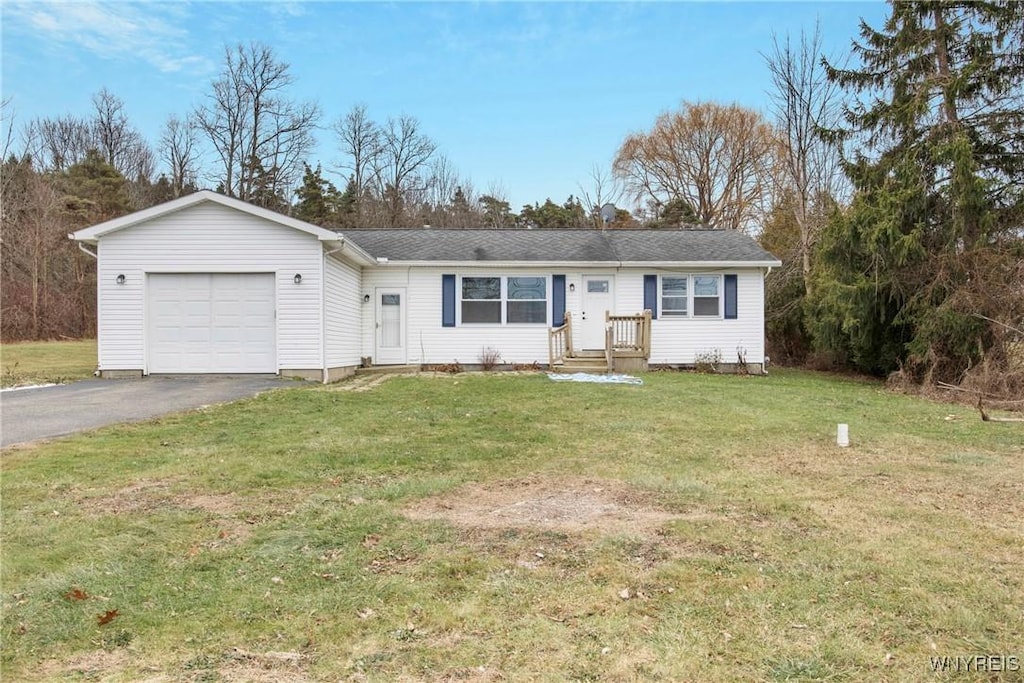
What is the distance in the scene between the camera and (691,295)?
47.5 ft

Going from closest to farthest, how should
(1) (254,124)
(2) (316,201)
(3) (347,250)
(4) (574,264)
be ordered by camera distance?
1. (3) (347,250)
2. (4) (574,264)
3. (1) (254,124)
4. (2) (316,201)

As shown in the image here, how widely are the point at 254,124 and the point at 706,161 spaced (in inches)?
873

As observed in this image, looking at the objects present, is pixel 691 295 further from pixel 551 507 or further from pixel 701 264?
pixel 551 507

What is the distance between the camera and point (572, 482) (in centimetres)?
461

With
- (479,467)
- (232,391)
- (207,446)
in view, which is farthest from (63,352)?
(479,467)

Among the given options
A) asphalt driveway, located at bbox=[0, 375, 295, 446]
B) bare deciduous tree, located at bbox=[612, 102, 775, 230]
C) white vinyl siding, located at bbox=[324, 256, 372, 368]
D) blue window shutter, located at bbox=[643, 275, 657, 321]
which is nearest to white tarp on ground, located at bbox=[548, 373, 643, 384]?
blue window shutter, located at bbox=[643, 275, 657, 321]

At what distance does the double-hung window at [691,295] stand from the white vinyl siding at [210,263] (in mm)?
7986

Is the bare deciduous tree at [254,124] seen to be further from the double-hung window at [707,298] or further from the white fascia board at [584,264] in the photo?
the double-hung window at [707,298]

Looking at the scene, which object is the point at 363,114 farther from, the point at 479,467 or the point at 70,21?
the point at 479,467

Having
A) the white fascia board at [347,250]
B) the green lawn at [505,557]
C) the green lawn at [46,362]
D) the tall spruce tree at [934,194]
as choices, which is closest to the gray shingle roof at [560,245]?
the white fascia board at [347,250]

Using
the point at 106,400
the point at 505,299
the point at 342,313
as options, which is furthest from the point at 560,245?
the point at 106,400

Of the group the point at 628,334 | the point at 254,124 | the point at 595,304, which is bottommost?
the point at 628,334

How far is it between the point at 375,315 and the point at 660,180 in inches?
853

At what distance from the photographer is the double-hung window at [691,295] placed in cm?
1445
